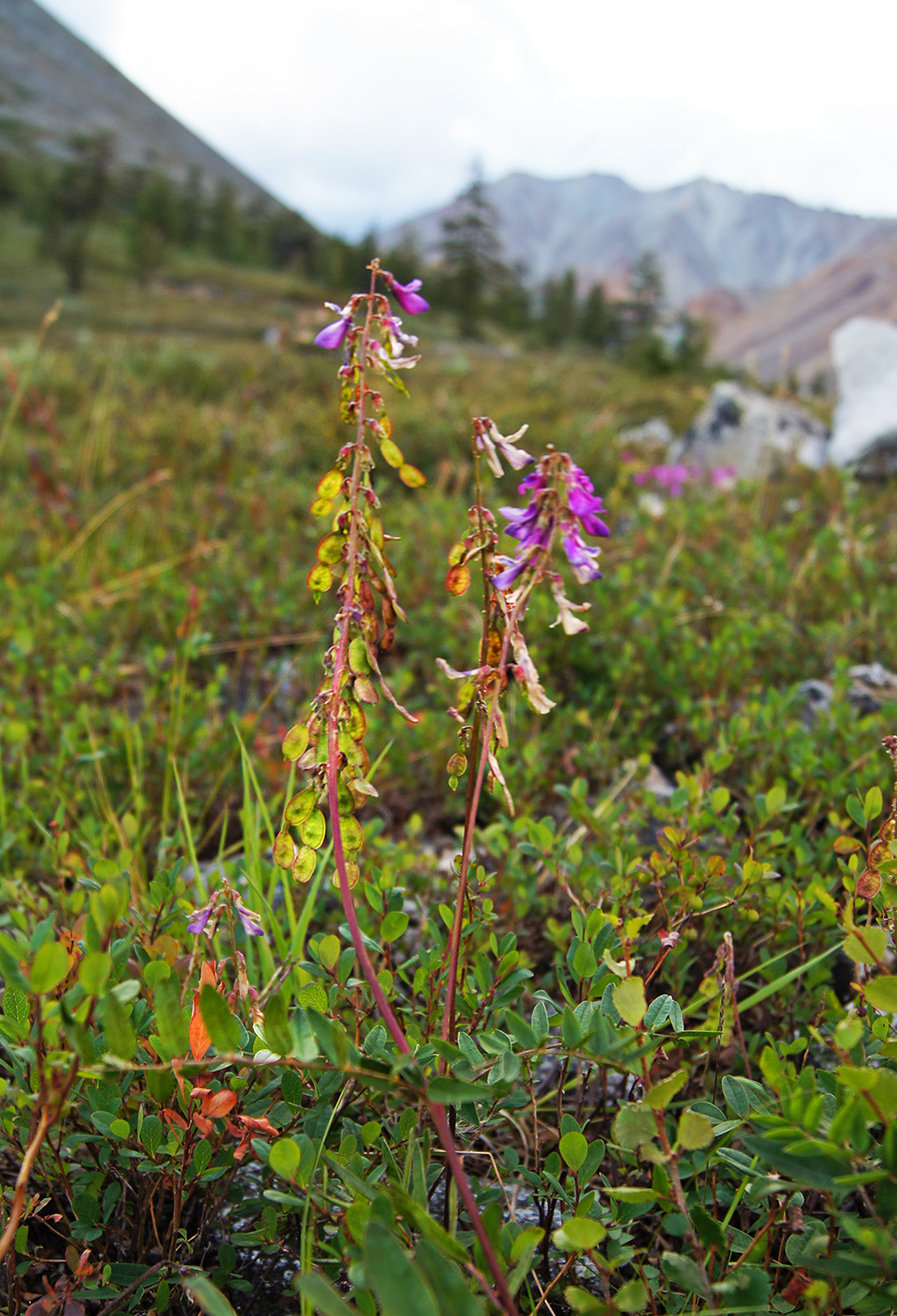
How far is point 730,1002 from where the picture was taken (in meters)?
1.09

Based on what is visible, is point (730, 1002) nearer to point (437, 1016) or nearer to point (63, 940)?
point (437, 1016)

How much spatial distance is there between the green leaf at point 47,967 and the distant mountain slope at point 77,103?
367ft

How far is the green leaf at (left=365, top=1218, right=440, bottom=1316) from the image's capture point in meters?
0.57

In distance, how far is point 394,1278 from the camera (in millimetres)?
577

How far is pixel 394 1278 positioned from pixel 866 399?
29.2 ft

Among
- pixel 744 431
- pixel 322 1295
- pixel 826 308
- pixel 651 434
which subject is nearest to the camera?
pixel 322 1295

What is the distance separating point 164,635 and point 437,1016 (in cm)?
256

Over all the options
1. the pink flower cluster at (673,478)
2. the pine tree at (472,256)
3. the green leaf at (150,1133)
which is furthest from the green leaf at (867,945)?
the pine tree at (472,256)

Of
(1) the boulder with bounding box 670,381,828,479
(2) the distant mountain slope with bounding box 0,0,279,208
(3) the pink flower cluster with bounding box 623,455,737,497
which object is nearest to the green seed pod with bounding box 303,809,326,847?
(3) the pink flower cluster with bounding box 623,455,737,497

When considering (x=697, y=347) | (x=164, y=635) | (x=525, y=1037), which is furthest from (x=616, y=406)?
(x=697, y=347)

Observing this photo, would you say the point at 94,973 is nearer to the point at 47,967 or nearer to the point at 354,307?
the point at 47,967

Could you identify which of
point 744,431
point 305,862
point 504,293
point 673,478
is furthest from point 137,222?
point 305,862

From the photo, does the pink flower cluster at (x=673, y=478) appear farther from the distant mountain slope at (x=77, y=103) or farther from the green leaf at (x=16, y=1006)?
the distant mountain slope at (x=77, y=103)

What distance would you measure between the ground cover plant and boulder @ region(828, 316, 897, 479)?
3.49 m
